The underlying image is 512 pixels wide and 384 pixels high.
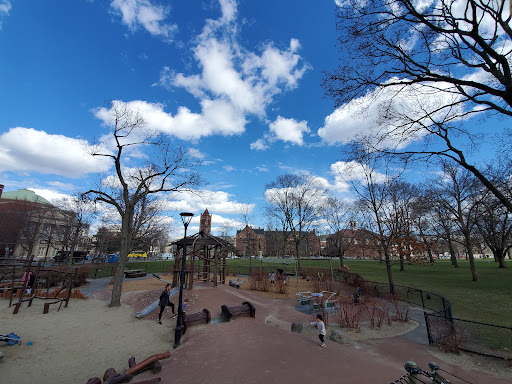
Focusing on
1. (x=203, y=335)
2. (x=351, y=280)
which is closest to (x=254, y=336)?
(x=203, y=335)

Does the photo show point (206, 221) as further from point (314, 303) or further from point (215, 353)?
point (215, 353)

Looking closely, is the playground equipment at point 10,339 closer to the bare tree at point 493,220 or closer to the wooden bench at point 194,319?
the wooden bench at point 194,319

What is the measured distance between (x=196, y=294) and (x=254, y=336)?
6893 mm

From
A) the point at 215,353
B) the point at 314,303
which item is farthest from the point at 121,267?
the point at 314,303

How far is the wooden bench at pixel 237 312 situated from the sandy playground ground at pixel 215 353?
0.49 m

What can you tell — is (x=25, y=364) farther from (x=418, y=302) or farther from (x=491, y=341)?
(x=418, y=302)

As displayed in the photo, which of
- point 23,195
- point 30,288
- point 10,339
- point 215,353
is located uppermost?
point 23,195

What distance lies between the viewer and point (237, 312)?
10.5 meters

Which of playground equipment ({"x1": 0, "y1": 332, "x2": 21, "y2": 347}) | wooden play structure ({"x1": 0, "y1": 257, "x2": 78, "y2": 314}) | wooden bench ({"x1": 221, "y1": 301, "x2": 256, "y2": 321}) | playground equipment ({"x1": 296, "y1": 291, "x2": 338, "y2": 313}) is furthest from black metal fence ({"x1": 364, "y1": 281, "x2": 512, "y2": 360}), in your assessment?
wooden play structure ({"x1": 0, "y1": 257, "x2": 78, "y2": 314})

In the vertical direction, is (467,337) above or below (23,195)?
below

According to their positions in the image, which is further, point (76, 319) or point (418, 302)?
point (418, 302)

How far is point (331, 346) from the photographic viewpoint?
7.98 meters

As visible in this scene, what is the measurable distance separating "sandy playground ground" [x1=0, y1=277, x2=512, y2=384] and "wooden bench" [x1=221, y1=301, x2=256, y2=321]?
1.59ft

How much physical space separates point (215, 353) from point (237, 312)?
3.70 metres
